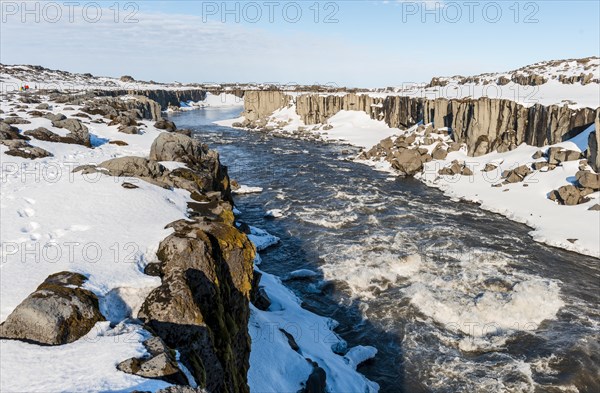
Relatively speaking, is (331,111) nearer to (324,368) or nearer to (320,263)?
(320,263)

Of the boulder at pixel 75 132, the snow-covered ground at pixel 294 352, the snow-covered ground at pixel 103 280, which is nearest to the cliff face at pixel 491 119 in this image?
the snow-covered ground at pixel 294 352

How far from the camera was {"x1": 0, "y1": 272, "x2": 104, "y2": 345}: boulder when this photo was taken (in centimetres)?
885

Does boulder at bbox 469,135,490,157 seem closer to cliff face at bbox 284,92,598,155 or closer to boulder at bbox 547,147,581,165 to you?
cliff face at bbox 284,92,598,155

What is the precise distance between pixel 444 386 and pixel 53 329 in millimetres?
16091

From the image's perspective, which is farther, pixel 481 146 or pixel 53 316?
pixel 481 146

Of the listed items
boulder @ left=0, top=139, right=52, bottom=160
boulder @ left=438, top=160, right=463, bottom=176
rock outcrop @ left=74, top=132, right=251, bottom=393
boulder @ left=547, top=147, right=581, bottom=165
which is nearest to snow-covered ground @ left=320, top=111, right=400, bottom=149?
boulder @ left=438, top=160, right=463, bottom=176

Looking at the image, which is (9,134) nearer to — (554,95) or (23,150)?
(23,150)

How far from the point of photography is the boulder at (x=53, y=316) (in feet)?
29.0

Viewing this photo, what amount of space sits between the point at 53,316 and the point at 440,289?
22.4m

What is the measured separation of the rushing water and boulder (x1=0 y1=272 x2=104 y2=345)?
13.6m

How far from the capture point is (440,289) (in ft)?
84.7

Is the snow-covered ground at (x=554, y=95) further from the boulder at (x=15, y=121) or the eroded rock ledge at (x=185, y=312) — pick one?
the boulder at (x=15, y=121)

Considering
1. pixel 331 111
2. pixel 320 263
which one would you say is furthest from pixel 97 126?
pixel 331 111

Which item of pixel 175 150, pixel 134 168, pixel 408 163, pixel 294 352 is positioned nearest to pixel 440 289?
pixel 294 352
